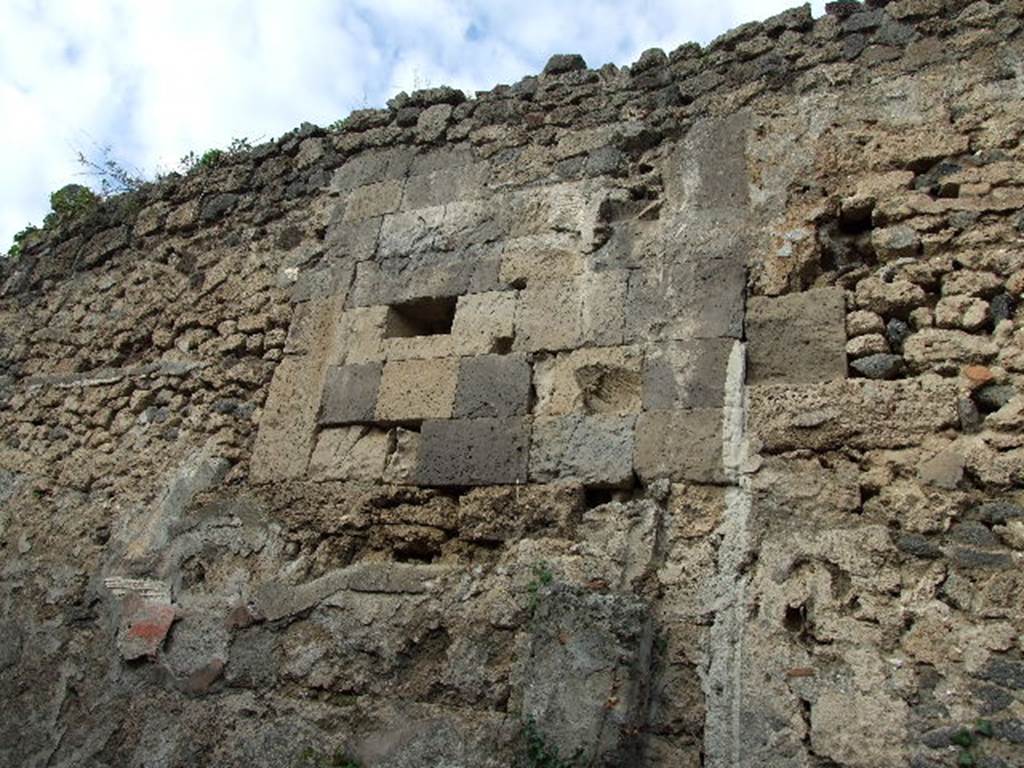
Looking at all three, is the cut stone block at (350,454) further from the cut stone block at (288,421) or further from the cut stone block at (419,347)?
the cut stone block at (419,347)

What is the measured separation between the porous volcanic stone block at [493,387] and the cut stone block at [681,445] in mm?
540

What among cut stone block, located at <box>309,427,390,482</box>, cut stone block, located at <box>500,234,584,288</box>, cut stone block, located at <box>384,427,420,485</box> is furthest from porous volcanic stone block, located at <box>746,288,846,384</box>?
cut stone block, located at <box>309,427,390,482</box>

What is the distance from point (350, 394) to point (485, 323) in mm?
675

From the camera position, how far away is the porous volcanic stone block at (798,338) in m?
3.30

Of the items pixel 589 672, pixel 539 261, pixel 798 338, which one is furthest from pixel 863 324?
pixel 589 672

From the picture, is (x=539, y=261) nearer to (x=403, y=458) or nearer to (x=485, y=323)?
(x=485, y=323)

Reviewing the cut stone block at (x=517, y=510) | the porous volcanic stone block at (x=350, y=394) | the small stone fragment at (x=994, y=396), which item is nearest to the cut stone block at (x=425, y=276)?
the porous volcanic stone block at (x=350, y=394)

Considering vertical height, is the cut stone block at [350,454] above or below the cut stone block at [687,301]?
below

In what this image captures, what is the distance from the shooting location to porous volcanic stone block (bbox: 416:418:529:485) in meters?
3.66

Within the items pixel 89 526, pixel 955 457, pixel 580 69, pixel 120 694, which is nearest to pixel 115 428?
pixel 89 526

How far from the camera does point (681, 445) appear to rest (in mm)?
3377

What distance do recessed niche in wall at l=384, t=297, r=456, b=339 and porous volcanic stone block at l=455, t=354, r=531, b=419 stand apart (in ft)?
1.26

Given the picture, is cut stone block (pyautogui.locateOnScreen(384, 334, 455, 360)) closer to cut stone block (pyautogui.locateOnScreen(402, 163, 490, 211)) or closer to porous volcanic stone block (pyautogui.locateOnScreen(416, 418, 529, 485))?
porous volcanic stone block (pyautogui.locateOnScreen(416, 418, 529, 485))

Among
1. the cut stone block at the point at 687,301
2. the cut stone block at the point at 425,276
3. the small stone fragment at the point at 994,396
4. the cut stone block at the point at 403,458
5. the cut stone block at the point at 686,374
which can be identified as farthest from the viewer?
the cut stone block at the point at 425,276
